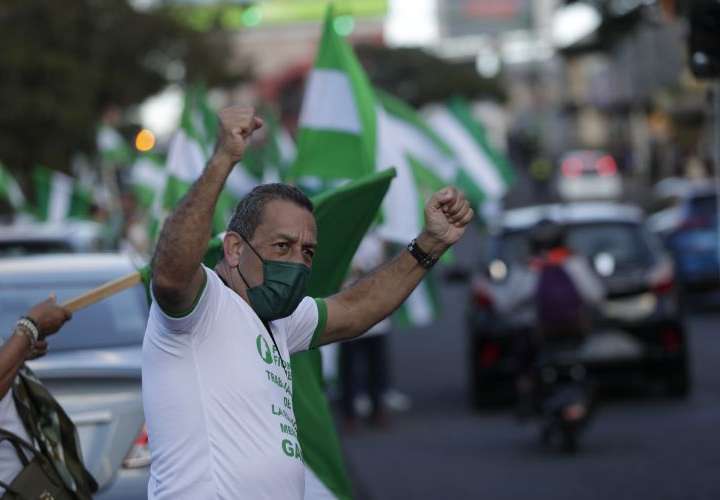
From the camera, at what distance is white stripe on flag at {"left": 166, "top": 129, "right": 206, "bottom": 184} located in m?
11.2

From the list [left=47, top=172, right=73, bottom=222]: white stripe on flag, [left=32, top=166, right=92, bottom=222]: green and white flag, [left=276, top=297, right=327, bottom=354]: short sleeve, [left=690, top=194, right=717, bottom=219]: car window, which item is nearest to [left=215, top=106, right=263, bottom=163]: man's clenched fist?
[left=276, top=297, right=327, bottom=354]: short sleeve

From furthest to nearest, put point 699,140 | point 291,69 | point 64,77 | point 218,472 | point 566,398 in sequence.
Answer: point 291,69
point 699,140
point 64,77
point 566,398
point 218,472

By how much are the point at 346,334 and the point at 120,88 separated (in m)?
48.2

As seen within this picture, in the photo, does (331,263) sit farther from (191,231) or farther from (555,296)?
(555,296)

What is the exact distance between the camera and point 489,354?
49.5ft

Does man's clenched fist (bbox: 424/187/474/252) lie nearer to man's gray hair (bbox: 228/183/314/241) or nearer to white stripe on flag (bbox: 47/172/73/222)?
man's gray hair (bbox: 228/183/314/241)

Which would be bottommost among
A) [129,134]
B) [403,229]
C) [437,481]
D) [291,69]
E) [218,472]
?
[437,481]

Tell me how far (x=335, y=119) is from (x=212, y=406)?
6108 mm

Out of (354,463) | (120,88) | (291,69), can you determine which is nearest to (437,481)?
(354,463)

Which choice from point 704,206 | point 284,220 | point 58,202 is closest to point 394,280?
point 284,220

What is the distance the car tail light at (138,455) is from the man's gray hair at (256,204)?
2658 millimetres

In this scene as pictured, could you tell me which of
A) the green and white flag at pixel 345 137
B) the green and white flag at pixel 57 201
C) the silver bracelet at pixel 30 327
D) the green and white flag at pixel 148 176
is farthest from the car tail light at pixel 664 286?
the green and white flag at pixel 57 201

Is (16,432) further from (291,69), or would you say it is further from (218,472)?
(291,69)

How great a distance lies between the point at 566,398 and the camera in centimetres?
1261
